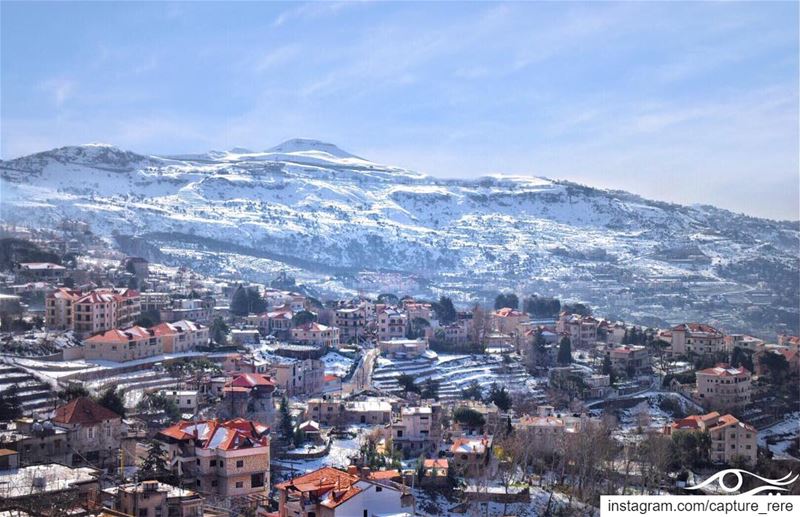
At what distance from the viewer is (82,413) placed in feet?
78.0

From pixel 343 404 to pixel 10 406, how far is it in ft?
34.6

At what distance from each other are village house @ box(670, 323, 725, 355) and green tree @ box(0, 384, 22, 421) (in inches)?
1248

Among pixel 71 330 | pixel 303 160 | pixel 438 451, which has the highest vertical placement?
pixel 303 160

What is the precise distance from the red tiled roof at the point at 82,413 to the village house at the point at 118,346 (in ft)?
27.0

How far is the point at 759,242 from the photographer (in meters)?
125

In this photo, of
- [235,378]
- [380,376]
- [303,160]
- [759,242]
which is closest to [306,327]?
[380,376]

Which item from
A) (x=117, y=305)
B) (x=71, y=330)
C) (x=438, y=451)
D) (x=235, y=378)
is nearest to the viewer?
(x=438, y=451)

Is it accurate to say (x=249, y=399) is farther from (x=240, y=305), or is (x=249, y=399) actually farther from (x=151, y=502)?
(x=240, y=305)

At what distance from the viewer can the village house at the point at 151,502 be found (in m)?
17.3

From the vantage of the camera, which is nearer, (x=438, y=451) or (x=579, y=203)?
(x=438, y=451)

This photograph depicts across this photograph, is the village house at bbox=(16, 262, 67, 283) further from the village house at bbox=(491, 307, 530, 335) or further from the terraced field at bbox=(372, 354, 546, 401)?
the village house at bbox=(491, 307, 530, 335)

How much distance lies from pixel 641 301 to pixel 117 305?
59.0 m

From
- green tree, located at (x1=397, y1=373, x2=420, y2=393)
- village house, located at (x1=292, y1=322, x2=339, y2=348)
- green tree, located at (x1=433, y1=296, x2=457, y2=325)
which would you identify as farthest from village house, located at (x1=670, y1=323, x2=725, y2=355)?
village house, located at (x1=292, y1=322, x2=339, y2=348)

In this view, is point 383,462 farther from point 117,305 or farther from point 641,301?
point 641,301
